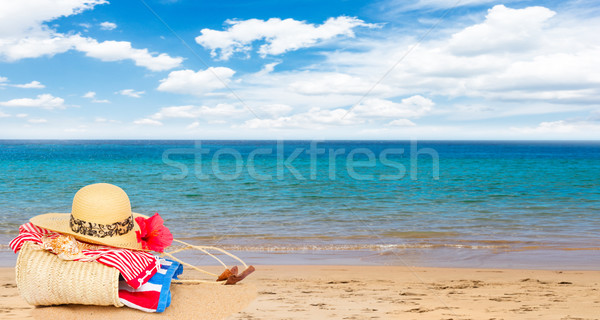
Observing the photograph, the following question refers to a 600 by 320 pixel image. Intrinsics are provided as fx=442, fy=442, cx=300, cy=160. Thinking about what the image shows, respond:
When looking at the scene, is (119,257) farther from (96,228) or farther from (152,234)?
(152,234)

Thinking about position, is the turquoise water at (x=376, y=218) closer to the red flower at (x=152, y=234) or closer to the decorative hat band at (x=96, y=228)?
the red flower at (x=152, y=234)

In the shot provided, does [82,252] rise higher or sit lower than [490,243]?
higher

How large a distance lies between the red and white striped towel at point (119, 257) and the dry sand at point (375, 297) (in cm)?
35

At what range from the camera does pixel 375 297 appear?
518cm

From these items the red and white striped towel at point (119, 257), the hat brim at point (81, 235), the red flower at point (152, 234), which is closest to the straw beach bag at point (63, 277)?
the red and white striped towel at point (119, 257)

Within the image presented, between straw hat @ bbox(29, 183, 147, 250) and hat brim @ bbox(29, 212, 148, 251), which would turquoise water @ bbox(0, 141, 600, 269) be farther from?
straw hat @ bbox(29, 183, 147, 250)

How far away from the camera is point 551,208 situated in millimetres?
14352

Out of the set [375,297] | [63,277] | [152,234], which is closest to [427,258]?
[375,297]

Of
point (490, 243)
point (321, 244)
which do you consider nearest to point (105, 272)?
point (321, 244)

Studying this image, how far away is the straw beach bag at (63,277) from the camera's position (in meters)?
3.44

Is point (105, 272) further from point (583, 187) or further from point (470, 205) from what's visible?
point (583, 187)

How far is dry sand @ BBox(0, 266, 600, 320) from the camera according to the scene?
4191mm

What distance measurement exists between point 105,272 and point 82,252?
248 mm

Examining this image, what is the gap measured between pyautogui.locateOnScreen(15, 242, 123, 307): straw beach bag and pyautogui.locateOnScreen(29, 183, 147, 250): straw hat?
211 millimetres
